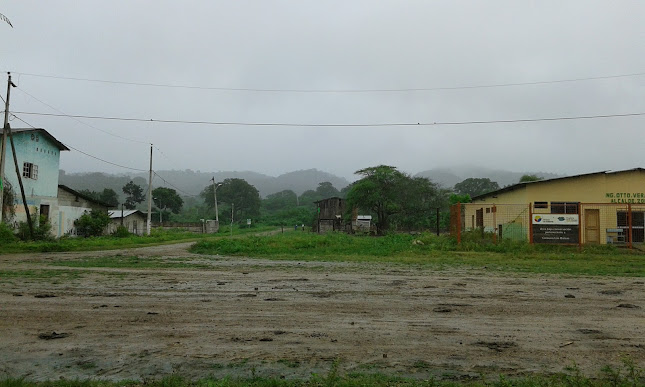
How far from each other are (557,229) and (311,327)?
18289 mm

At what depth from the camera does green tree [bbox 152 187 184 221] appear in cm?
9281

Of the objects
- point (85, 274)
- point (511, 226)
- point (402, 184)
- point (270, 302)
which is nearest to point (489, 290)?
point (270, 302)

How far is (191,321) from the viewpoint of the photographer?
712cm

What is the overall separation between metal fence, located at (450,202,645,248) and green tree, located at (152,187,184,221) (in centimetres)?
→ 7852

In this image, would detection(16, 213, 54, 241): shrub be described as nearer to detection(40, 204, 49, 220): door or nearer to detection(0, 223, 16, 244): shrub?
detection(0, 223, 16, 244): shrub

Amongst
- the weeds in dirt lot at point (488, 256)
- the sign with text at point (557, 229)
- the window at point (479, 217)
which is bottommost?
the weeds in dirt lot at point (488, 256)

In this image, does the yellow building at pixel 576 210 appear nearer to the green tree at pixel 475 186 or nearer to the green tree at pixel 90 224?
the green tree at pixel 90 224

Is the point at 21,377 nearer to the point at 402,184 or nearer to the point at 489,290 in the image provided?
the point at 489,290

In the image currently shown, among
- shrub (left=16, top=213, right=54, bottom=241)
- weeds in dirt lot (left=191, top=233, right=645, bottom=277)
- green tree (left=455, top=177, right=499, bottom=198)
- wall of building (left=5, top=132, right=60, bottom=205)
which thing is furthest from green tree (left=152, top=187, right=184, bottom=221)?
weeds in dirt lot (left=191, top=233, right=645, bottom=277)

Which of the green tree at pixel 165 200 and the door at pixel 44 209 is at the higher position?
the green tree at pixel 165 200

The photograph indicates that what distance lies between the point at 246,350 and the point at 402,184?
52.8 metres

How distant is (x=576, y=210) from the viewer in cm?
2612

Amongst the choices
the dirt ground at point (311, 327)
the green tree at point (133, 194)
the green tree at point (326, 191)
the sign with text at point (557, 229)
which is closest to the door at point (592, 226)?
the sign with text at point (557, 229)

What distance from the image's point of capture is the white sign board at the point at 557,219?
830 inches
